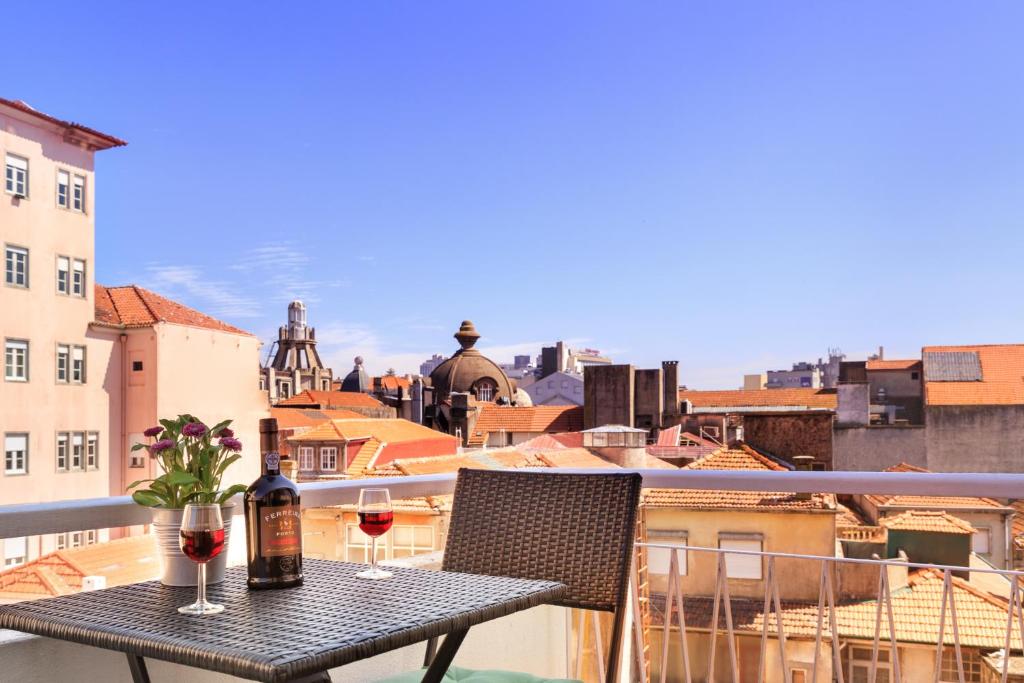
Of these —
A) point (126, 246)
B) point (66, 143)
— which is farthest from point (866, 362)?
point (126, 246)

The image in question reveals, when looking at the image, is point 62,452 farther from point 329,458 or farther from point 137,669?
point 137,669

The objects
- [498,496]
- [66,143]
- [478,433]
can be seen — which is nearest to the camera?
[498,496]

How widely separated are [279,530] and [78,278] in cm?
2351

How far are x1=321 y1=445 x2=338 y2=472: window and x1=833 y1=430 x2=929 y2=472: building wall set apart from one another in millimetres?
14201

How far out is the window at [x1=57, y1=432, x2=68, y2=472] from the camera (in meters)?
22.3

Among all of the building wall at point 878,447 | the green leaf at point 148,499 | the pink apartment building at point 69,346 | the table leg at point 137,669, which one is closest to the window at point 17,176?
the pink apartment building at point 69,346

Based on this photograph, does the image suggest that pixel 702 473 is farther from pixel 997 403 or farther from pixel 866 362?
pixel 866 362

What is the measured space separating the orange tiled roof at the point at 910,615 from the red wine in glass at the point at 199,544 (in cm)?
780

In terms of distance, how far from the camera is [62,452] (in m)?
22.5

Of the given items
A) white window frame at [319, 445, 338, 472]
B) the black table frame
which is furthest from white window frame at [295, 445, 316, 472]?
the black table frame

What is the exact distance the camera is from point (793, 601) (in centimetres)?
1116

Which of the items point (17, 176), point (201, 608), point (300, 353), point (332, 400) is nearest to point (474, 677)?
point (201, 608)

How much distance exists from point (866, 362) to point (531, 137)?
51.1ft

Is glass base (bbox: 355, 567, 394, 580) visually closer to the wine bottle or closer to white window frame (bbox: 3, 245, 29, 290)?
the wine bottle
